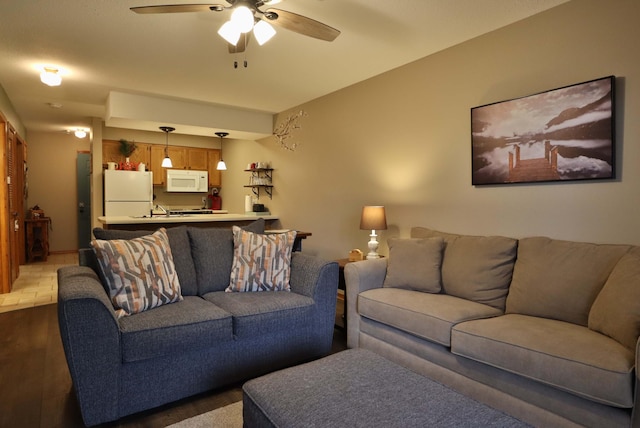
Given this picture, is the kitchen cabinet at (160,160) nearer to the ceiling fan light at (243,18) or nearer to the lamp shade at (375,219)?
the lamp shade at (375,219)

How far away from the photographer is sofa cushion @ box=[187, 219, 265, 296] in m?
2.85

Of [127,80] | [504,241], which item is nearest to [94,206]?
[127,80]

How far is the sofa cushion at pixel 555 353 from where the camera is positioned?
1.54 meters

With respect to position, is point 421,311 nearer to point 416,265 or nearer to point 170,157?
point 416,265

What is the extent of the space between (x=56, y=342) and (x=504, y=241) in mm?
3512

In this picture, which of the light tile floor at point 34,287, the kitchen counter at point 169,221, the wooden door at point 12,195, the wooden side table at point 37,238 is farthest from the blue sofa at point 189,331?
the wooden side table at point 37,238

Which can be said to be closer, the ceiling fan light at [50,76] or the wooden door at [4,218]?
the ceiling fan light at [50,76]

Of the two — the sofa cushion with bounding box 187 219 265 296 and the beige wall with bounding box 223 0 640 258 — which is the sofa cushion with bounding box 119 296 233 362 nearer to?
the sofa cushion with bounding box 187 219 265 296

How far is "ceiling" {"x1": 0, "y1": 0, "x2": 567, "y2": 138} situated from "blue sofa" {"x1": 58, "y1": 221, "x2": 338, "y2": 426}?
5.00 feet

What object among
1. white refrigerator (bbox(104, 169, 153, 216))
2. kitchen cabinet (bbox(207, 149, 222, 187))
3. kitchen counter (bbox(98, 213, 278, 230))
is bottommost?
kitchen counter (bbox(98, 213, 278, 230))

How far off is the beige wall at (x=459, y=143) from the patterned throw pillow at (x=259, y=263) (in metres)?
1.35

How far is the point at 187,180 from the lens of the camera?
7.16m

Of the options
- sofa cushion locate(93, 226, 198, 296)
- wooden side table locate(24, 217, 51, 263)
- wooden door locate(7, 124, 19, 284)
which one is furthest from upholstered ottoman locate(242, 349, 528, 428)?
wooden side table locate(24, 217, 51, 263)

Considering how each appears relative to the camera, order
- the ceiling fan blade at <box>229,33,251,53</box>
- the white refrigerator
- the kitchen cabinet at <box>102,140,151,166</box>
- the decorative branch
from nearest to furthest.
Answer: the ceiling fan blade at <box>229,33,251,53</box>
the decorative branch
the white refrigerator
the kitchen cabinet at <box>102,140,151,166</box>
